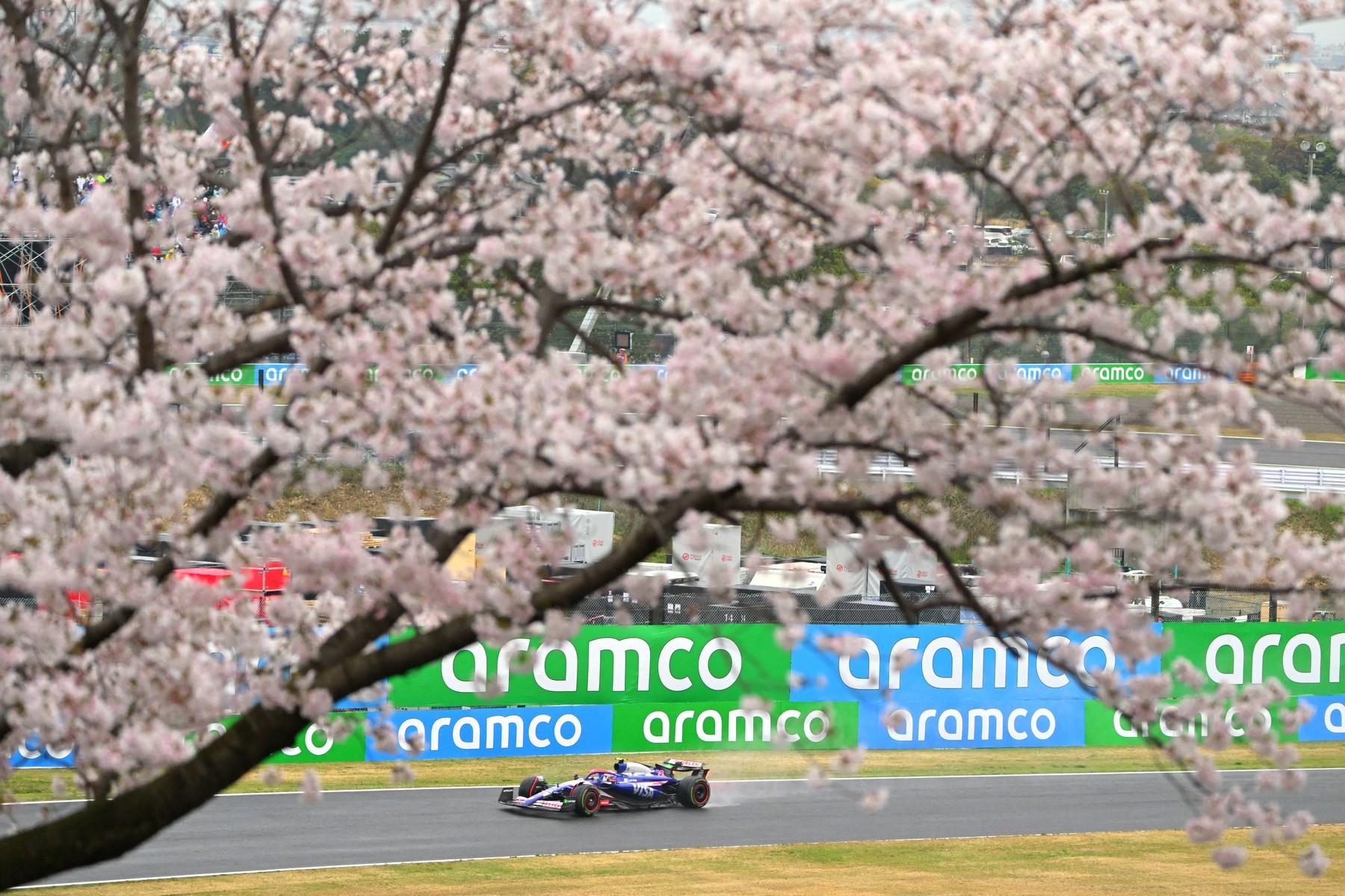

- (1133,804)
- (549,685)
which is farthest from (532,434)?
(1133,804)

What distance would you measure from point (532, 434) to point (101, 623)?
2.44 m

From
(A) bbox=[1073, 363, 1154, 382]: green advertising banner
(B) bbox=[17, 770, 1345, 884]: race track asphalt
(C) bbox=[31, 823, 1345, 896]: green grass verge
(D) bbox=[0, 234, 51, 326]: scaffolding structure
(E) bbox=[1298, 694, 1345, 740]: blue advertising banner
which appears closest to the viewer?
(C) bbox=[31, 823, 1345, 896]: green grass verge

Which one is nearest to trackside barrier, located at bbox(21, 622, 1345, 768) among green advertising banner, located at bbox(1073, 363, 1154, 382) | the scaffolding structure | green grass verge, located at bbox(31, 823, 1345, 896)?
green grass verge, located at bbox(31, 823, 1345, 896)

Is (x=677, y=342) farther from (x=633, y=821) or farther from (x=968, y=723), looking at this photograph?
(x=968, y=723)

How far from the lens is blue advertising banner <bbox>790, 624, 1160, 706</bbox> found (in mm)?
23438

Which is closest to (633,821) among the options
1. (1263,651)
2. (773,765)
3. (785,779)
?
(785,779)

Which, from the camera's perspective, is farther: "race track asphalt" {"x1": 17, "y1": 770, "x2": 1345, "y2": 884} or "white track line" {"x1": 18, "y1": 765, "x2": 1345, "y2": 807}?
"white track line" {"x1": 18, "y1": 765, "x2": 1345, "y2": 807}

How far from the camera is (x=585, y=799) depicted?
20844 millimetres

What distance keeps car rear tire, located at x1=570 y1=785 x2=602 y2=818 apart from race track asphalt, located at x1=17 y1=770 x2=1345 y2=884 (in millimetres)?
135

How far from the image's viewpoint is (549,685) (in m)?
22.5

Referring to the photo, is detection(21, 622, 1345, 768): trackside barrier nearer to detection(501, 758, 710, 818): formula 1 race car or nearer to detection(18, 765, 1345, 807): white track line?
detection(18, 765, 1345, 807): white track line

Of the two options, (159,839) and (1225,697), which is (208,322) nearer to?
(1225,697)

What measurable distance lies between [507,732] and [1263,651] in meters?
10.7

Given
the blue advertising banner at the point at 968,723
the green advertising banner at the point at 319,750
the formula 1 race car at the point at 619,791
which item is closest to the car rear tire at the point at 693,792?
the formula 1 race car at the point at 619,791
